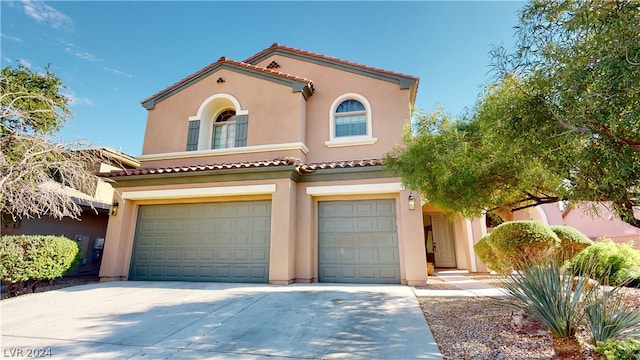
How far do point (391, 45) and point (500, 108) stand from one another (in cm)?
943

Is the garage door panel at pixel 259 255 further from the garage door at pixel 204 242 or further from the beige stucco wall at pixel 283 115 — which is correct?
the beige stucco wall at pixel 283 115

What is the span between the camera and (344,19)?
11.7 metres

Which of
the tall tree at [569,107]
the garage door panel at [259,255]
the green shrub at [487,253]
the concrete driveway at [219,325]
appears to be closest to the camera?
the tall tree at [569,107]

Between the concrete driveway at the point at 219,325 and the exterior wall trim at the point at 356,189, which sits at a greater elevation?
the exterior wall trim at the point at 356,189

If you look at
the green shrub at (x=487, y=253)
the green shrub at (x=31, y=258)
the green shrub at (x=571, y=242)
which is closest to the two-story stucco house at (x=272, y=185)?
the green shrub at (x=31, y=258)

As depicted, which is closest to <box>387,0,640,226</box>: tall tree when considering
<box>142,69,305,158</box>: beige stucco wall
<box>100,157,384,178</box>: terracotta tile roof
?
<box>100,157,384,178</box>: terracotta tile roof

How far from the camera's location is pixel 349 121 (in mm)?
12094

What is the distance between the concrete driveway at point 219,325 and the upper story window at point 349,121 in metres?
5.90

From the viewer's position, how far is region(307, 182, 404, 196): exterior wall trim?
962cm

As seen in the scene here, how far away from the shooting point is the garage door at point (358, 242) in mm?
9508

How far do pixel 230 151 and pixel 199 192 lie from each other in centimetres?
218

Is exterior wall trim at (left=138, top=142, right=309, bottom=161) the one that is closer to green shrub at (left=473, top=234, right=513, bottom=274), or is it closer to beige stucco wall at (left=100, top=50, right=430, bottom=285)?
beige stucco wall at (left=100, top=50, right=430, bottom=285)

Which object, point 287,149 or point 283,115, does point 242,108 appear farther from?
point 287,149

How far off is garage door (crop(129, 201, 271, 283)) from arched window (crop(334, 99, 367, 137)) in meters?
4.48
